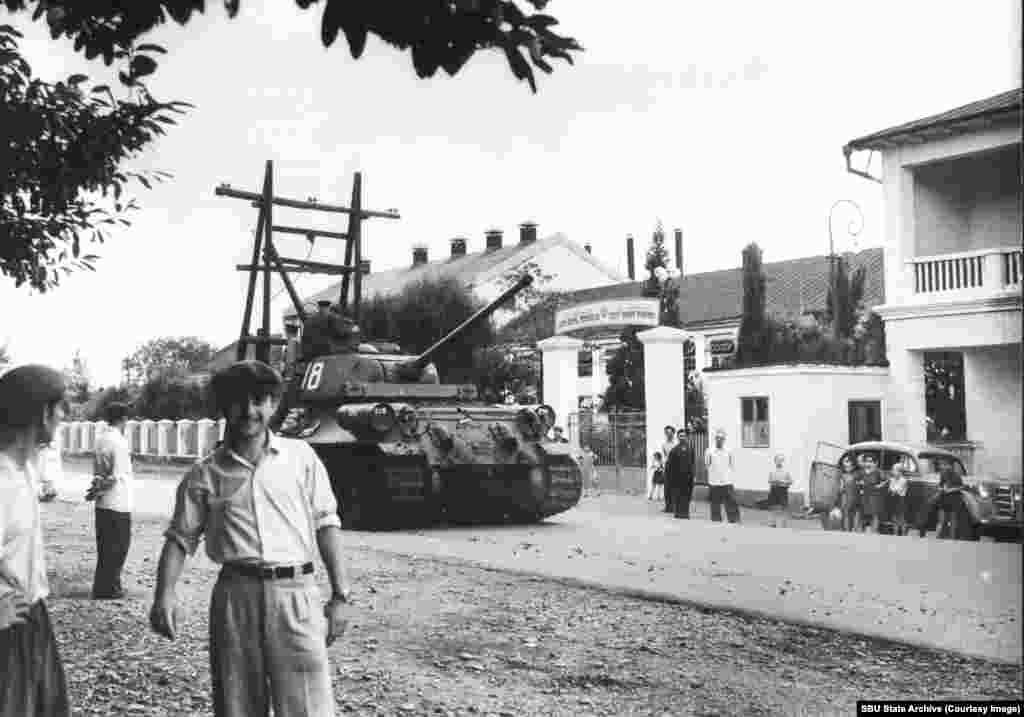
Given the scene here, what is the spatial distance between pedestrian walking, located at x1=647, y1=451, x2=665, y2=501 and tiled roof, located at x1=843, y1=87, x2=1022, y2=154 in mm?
5355

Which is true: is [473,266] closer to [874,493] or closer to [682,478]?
[682,478]

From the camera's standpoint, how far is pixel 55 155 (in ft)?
24.4

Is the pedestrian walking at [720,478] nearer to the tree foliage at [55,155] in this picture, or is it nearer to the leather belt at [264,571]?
the tree foliage at [55,155]

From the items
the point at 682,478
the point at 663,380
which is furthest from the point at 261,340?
the point at 663,380

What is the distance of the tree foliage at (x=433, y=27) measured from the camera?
3.73 meters

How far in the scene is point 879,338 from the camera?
22531 mm

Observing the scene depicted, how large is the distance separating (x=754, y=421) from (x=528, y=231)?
2892 centimetres

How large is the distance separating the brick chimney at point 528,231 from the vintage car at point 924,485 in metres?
31.7

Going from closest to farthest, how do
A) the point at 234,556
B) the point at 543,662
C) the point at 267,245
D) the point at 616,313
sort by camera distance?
1. the point at 234,556
2. the point at 543,662
3. the point at 267,245
4. the point at 616,313

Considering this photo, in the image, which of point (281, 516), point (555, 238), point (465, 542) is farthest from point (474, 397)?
point (555, 238)

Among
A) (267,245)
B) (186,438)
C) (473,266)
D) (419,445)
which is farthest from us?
(473,266)

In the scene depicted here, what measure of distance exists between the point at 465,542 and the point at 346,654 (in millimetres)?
6054

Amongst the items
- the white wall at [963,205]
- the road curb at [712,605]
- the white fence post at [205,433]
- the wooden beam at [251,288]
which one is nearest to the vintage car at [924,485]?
the white wall at [963,205]

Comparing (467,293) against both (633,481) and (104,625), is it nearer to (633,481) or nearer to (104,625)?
(633,481)
